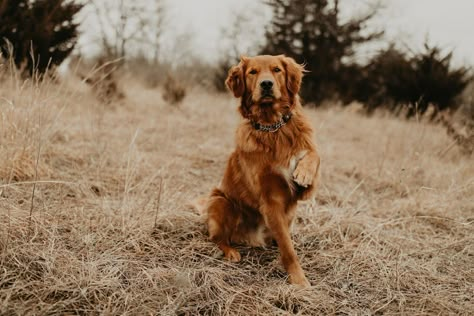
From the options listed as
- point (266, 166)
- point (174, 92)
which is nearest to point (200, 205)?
point (266, 166)

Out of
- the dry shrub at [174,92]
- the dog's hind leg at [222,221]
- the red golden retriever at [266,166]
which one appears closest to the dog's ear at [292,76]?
the red golden retriever at [266,166]

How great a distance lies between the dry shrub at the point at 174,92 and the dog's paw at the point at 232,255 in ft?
19.0

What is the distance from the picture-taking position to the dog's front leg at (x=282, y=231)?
2.16m

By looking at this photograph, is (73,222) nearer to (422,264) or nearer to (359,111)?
(422,264)

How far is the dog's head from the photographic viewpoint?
7.89 ft

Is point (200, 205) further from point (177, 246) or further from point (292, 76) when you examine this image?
point (292, 76)

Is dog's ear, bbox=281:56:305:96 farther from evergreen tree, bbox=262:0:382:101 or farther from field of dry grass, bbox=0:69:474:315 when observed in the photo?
evergreen tree, bbox=262:0:382:101

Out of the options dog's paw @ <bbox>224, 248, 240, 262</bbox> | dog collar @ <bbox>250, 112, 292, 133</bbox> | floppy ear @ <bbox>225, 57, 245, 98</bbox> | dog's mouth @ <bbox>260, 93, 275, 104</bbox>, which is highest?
floppy ear @ <bbox>225, 57, 245, 98</bbox>

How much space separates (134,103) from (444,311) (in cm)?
685

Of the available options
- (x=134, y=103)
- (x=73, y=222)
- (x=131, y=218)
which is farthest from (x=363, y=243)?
(x=134, y=103)

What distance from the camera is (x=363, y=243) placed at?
101 inches

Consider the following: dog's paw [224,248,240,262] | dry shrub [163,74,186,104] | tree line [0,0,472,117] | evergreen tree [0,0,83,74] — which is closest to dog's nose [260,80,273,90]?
dog's paw [224,248,240,262]

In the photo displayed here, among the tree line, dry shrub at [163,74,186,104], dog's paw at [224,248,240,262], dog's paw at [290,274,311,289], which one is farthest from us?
the tree line

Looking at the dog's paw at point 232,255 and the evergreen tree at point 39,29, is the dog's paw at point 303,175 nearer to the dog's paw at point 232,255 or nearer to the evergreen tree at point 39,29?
the dog's paw at point 232,255
